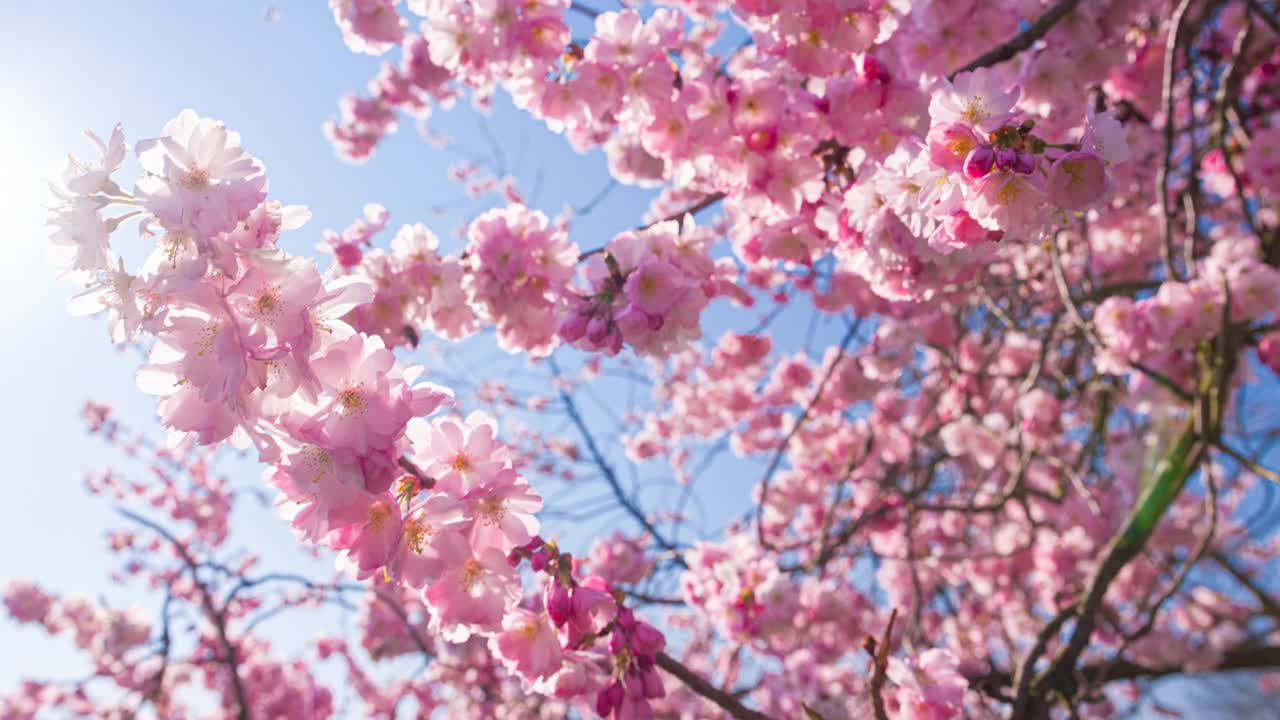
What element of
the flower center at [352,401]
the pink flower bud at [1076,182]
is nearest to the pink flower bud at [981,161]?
the pink flower bud at [1076,182]

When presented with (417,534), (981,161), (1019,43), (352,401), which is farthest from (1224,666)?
(352,401)

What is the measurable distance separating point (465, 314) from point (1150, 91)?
423 centimetres

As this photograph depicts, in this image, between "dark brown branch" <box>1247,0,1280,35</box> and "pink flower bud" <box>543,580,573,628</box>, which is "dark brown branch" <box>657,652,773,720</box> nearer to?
"pink flower bud" <box>543,580,573,628</box>

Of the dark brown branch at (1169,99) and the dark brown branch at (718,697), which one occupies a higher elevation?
the dark brown branch at (1169,99)

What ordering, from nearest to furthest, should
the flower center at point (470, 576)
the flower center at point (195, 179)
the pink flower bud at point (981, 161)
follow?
the flower center at point (195, 179), the pink flower bud at point (981, 161), the flower center at point (470, 576)

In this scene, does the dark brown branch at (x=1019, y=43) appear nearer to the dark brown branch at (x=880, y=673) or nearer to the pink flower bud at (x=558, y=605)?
the dark brown branch at (x=880, y=673)

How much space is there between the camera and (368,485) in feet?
3.07

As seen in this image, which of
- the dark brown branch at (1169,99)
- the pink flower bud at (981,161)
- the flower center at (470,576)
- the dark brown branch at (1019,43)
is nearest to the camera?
the pink flower bud at (981,161)

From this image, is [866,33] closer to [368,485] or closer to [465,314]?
[465,314]

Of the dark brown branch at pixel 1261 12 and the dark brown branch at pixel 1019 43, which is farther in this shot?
the dark brown branch at pixel 1261 12

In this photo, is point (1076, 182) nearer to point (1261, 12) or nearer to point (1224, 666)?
point (1261, 12)

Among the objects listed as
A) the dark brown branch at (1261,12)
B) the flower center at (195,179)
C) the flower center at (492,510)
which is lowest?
the flower center at (492,510)

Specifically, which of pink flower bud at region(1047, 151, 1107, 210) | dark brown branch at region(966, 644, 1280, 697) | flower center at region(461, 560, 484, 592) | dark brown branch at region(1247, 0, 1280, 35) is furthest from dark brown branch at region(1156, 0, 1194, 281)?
flower center at region(461, 560, 484, 592)

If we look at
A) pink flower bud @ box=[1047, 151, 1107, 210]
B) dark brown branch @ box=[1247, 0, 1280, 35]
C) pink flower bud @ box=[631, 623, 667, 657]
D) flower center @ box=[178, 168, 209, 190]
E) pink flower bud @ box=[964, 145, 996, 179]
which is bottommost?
pink flower bud @ box=[631, 623, 667, 657]
